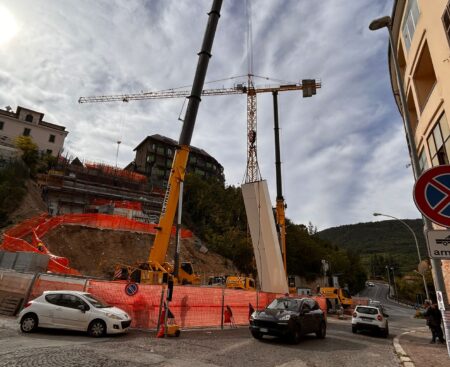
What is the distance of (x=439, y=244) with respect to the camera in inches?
166

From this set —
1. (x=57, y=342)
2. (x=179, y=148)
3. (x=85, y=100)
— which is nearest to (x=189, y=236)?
(x=179, y=148)

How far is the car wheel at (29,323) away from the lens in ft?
33.3

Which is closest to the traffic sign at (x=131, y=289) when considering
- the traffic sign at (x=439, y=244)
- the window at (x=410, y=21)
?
the traffic sign at (x=439, y=244)

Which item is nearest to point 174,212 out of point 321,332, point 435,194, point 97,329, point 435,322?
point 97,329

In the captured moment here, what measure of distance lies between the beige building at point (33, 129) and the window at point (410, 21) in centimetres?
5212

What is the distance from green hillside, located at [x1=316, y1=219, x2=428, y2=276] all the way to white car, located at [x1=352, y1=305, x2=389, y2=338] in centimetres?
12731

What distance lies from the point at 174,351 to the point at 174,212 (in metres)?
9.42

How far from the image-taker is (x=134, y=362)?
7129 millimetres

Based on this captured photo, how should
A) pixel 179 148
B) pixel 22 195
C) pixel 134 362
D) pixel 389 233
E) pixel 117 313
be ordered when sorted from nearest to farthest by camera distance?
pixel 134 362 → pixel 117 313 → pixel 179 148 → pixel 22 195 → pixel 389 233

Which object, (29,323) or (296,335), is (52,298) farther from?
(296,335)

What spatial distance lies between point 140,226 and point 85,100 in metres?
42.4

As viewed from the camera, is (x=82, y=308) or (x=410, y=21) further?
(x=410, y=21)

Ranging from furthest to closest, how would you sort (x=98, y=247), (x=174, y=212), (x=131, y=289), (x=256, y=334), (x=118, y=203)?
(x=118, y=203) < (x=98, y=247) < (x=174, y=212) < (x=131, y=289) < (x=256, y=334)

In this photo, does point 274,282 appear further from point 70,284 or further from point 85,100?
point 85,100
